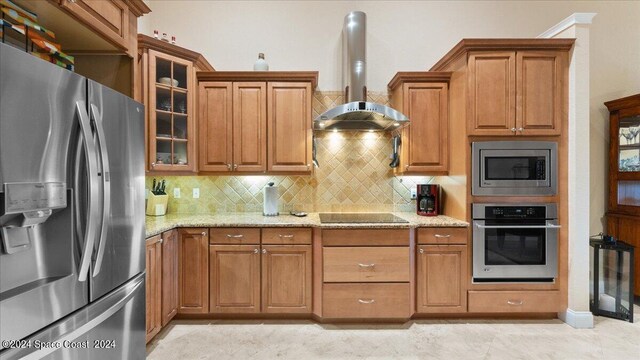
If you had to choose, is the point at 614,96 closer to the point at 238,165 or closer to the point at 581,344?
the point at 581,344

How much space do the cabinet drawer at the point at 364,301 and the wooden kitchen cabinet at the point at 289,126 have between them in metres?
1.22

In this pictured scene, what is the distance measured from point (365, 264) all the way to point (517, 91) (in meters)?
2.05

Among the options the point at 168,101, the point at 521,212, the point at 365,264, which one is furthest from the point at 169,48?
the point at 521,212

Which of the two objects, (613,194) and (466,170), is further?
(613,194)

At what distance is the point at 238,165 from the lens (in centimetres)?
293

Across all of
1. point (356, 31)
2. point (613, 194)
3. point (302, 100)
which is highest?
point (356, 31)

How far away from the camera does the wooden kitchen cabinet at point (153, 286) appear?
2129mm

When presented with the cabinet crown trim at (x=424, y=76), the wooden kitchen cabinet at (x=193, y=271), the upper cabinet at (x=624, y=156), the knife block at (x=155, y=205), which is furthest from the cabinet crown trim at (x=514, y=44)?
the knife block at (x=155, y=205)

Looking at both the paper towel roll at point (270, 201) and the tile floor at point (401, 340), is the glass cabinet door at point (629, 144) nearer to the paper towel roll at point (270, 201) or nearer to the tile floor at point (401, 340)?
the tile floor at point (401, 340)

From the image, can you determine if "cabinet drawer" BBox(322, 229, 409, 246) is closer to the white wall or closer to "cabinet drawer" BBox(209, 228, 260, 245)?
"cabinet drawer" BBox(209, 228, 260, 245)

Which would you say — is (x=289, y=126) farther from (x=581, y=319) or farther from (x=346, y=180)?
(x=581, y=319)

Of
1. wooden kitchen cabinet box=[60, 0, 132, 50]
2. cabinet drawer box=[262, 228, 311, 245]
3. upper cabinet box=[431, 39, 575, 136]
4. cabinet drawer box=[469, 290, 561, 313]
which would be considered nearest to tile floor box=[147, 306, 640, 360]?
cabinet drawer box=[469, 290, 561, 313]

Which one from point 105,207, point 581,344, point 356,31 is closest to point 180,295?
point 105,207

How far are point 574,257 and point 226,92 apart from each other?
141 inches
